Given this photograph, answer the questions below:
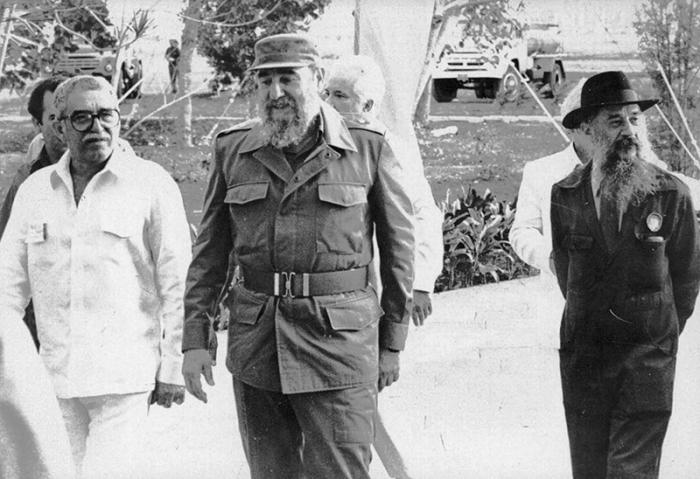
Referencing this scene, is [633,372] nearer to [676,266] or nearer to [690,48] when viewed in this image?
[676,266]

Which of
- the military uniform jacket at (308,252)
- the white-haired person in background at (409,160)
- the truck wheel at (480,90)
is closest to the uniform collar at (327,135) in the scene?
the military uniform jacket at (308,252)

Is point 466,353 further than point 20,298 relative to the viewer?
Yes

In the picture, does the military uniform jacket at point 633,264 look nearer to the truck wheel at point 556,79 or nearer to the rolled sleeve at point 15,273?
the truck wheel at point 556,79

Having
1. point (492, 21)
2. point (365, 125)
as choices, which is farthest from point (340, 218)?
point (492, 21)

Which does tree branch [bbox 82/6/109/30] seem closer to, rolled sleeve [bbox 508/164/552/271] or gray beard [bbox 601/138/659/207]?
rolled sleeve [bbox 508/164/552/271]

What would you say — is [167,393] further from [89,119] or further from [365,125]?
[365,125]

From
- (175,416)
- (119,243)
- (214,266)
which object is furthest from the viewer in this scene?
(175,416)

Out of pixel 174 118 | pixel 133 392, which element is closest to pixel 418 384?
pixel 133 392

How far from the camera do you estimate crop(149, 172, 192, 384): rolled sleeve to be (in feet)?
15.2

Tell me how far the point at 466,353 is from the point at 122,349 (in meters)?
1.49

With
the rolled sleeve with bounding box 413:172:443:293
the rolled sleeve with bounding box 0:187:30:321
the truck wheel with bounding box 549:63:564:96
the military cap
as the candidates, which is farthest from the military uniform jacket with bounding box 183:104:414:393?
the truck wheel with bounding box 549:63:564:96

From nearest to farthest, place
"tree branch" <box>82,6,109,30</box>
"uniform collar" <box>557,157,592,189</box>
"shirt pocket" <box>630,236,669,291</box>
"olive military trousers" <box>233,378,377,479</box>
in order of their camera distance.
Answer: "olive military trousers" <box>233,378,377,479</box> → "shirt pocket" <box>630,236,669,291</box> → "uniform collar" <box>557,157,592,189</box> → "tree branch" <box>82,6,109,30</box>

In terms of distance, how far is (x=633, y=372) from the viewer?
487cm

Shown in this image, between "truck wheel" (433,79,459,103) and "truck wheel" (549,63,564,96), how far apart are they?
421mm
